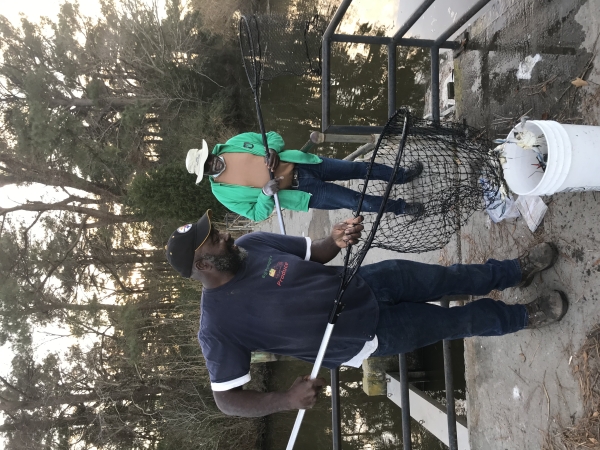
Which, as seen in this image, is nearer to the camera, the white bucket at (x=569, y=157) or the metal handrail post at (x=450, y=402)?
the white bucket at (x=569, y=157)

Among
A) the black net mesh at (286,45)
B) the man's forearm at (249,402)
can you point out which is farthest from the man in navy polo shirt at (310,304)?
the black net mesh at (286,45)

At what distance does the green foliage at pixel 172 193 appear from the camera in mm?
9258

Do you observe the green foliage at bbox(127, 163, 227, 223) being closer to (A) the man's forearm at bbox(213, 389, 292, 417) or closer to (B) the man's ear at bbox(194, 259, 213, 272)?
(B) the man's ear at bbox(194, 259, 213, 272)

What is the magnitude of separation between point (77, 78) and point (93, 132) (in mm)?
1464

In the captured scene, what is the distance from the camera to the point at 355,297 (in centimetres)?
232

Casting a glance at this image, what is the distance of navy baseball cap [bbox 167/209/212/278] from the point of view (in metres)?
2.19

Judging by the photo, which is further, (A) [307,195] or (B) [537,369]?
(A) [307,195]

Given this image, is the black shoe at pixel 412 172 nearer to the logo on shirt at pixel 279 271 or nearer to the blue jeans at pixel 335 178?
the blue jeans at pixel 335 178

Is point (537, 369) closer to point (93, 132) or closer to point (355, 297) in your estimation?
point (355, 297)

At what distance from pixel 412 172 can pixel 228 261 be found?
1.58 metres

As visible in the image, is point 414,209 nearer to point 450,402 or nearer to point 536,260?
point 536,260

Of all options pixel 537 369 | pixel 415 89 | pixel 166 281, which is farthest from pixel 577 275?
pixel 166 281

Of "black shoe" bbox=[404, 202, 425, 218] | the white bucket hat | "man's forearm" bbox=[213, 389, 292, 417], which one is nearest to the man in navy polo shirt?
"man's forearm" bbox=[213, 389, 292, 417]

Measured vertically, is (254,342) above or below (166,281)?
below
